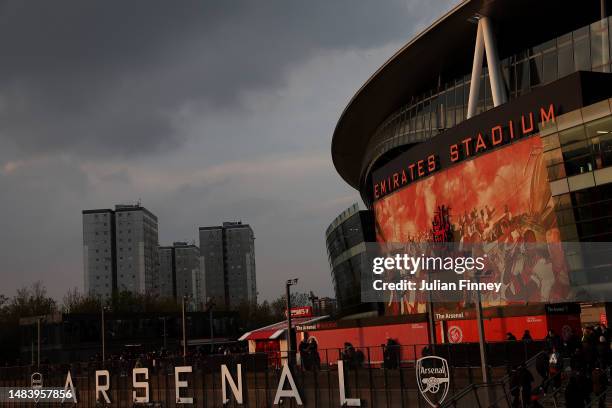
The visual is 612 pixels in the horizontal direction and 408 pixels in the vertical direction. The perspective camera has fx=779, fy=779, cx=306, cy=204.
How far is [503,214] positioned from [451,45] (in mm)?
17847

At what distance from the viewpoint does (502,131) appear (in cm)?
4772

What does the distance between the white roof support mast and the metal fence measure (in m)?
26.7

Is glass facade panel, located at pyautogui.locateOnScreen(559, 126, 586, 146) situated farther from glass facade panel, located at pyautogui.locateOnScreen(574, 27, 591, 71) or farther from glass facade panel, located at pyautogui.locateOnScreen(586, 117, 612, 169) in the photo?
glass facade panel, located at pyautogui.locateOnScreen(574, 27, 591, 71)

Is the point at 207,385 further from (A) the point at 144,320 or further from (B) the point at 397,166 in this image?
(A) the point at 144,320

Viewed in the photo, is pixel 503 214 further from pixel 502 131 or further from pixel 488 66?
pixel 488 66

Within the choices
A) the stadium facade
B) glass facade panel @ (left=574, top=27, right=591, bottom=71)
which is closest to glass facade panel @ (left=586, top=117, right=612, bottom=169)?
the stadium facade

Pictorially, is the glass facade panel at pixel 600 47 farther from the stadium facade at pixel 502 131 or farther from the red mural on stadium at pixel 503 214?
the red mural on stadium at pixel 503 214

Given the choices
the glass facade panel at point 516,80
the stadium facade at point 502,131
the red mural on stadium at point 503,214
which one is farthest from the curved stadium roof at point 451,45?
the red mural on stadium at point 503,214

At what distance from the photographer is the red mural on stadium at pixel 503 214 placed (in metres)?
43.4

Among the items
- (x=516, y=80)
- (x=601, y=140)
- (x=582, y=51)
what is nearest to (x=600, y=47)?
(x=582, y=51)

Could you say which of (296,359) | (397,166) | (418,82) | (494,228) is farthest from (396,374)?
(418,82)

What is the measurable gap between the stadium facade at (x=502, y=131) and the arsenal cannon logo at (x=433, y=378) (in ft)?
32.8

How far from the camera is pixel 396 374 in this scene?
98.8ft

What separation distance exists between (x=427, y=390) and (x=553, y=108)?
2228 centimetres
